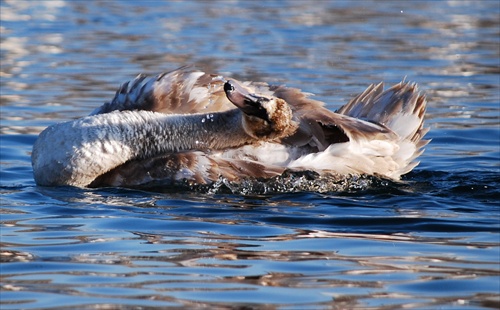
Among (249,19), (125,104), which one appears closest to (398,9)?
(249,19)

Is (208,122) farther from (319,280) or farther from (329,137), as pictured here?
(319,280)

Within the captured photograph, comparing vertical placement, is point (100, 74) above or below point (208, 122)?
below

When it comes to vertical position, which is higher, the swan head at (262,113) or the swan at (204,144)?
the swan head at (262,113)

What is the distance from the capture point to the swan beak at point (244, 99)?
24.7 ft

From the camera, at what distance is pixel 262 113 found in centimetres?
763

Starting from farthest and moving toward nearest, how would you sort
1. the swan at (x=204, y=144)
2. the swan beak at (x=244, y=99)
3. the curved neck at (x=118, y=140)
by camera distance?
the curved neck at (x=118, y=140), the swan at (x=204, y=144), the swan beak at (x=244, y=99)

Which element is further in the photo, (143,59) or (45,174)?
(143,59)

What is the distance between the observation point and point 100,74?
15.0 meters

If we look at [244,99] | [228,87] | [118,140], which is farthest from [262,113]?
[118,140]

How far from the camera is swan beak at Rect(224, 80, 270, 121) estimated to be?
752 cm

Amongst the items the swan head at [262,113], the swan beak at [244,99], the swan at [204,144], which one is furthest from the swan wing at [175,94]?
the swan beak at [244,99]

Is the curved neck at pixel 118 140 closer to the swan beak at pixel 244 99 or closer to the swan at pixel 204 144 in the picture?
the swan at pixel 204 144

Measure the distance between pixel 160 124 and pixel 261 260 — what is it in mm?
2587

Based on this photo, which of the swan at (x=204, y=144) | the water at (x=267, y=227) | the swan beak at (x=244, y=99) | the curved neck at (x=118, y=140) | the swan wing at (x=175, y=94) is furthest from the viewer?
the swan wing at (x=175, y=94)
